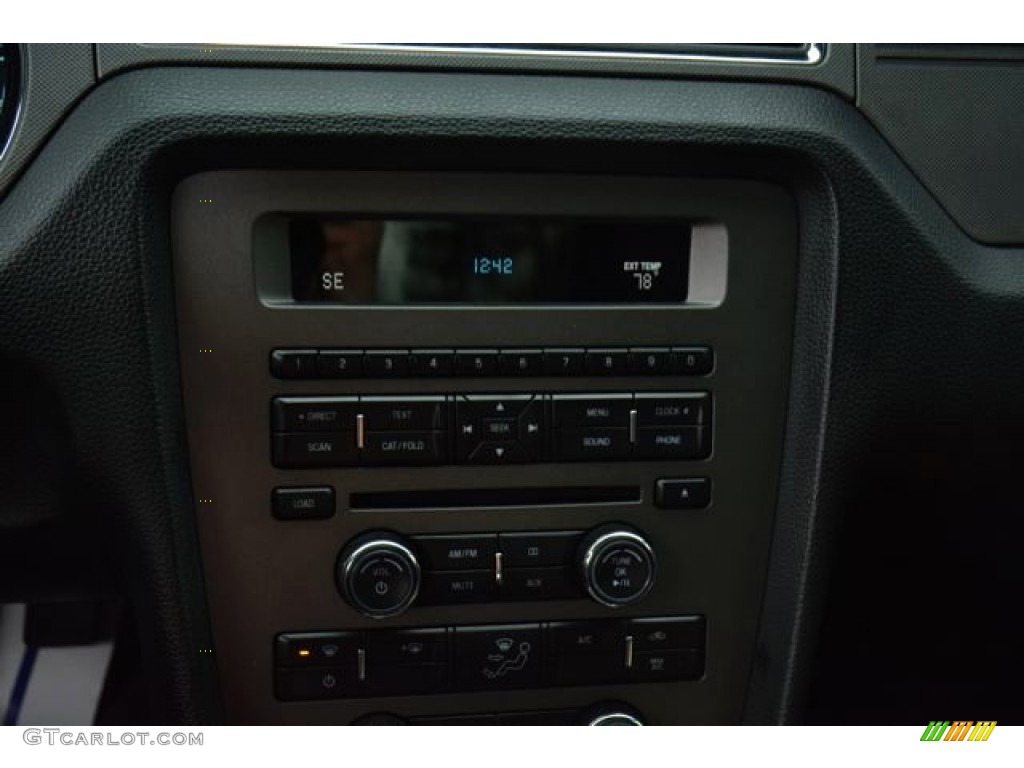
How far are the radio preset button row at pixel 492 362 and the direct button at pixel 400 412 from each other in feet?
0.07

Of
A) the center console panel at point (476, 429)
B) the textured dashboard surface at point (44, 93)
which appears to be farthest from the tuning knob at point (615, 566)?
the textured dashboard surface at point (44, 93)

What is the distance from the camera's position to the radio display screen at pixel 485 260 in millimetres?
831

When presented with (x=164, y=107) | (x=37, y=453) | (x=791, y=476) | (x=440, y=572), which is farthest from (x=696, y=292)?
(x=37, y=453)

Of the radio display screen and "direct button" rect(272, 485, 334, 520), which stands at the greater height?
the radio display screen

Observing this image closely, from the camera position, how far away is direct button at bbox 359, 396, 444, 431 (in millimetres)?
838

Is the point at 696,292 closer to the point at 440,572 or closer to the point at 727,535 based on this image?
the point at 727,535

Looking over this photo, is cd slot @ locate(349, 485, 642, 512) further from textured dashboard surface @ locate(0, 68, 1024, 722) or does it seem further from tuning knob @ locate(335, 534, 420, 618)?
textured dashboard surface @ locate(0, 68, 1024, 722)

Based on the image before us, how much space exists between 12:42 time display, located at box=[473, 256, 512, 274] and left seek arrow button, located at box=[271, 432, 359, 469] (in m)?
0.17

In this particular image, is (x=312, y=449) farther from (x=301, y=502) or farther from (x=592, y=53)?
(x=592, y=53)

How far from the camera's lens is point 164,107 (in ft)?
2.49

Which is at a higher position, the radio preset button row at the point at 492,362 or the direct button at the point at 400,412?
the radio preset button row at the point at 492,362
